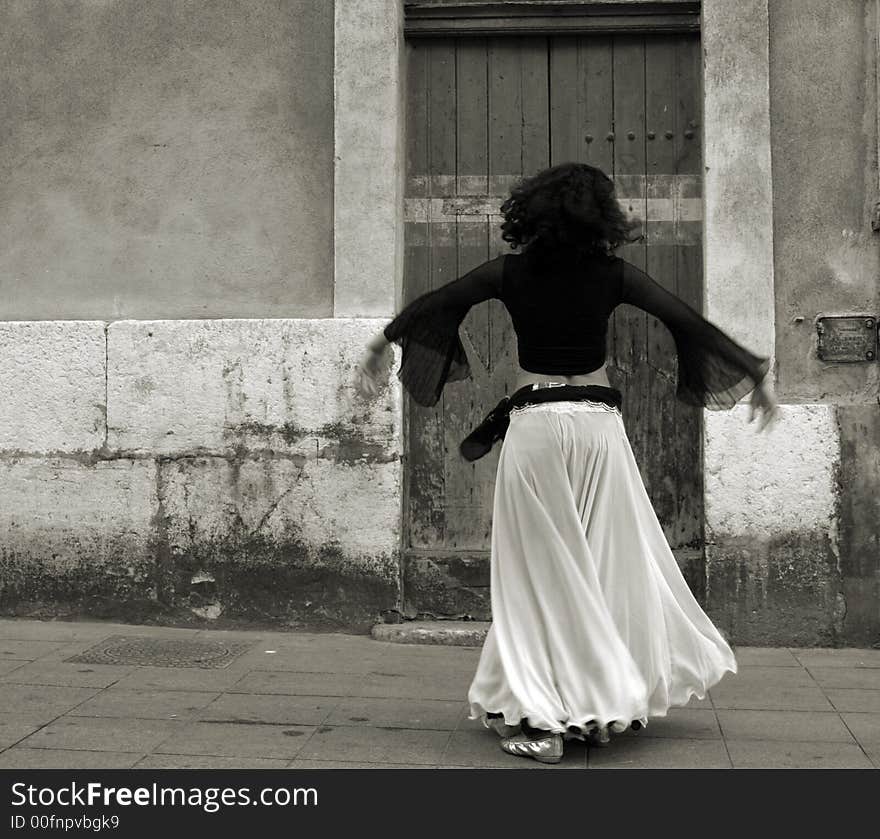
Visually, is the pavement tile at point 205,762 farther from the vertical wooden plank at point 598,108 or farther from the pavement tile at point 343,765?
the vertical wooden plank at point 598,108

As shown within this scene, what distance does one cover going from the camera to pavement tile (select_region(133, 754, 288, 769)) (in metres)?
3.78

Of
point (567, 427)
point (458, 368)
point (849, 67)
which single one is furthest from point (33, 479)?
point (849, 67)

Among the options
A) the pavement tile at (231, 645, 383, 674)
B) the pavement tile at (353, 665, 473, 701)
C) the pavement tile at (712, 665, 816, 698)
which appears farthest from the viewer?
the pavement tile at (231, 645, 383, 674)

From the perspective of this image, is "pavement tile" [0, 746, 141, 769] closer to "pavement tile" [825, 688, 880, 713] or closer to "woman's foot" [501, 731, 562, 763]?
"woman's foot" [501, 731, 562, 763]

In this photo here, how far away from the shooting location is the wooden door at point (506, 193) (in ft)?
20.8

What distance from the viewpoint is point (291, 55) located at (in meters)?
6.28

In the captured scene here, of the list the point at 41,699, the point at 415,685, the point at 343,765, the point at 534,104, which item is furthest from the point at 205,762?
the point at 534,104

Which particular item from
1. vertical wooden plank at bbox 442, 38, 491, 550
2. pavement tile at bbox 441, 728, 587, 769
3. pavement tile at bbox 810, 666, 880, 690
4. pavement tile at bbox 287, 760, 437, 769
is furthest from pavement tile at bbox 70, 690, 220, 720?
pavement tile at bbox 810, 666, 880, 690

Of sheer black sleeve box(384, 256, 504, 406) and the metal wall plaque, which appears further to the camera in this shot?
the metal wall plaque

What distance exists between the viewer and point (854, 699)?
191 inches

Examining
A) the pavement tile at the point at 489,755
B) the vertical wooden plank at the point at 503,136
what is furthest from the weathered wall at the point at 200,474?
the pavement tile at the point at 489,755

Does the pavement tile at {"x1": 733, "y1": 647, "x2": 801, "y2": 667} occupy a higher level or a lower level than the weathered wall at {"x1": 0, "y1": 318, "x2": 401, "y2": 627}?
lower

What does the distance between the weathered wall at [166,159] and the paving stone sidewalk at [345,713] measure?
182cm

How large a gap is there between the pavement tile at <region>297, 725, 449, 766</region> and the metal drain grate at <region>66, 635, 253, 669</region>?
1.30m
